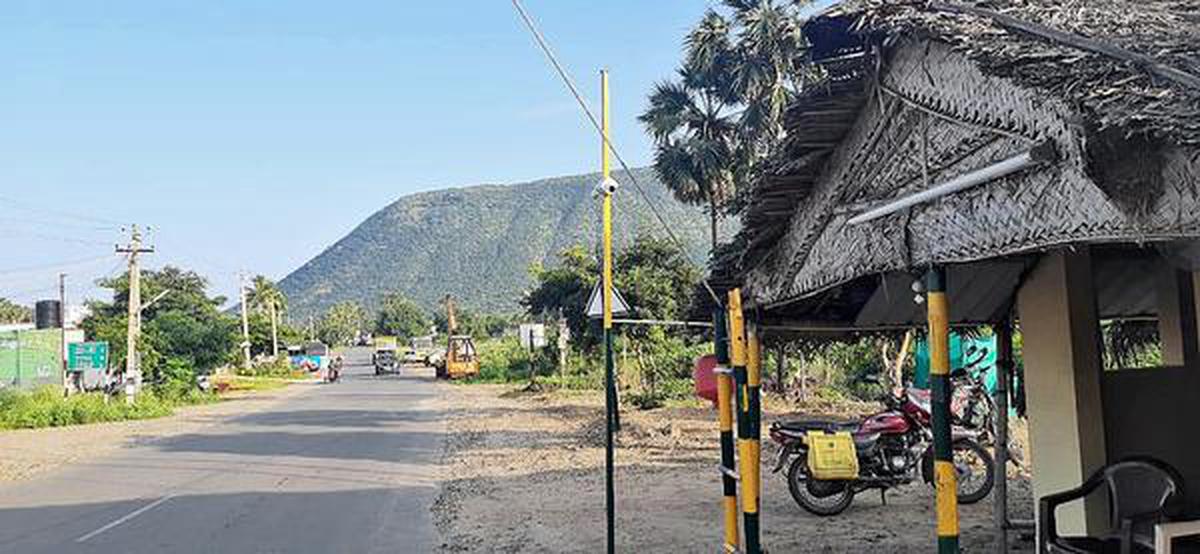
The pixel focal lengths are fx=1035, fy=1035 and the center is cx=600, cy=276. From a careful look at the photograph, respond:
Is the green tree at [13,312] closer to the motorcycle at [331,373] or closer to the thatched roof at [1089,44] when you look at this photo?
the motorcycle at [331,373]

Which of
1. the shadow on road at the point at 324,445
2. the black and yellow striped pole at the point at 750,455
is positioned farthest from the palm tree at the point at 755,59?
the black and yellow striped pole at the point at 750,455

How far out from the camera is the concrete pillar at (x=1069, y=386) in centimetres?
588

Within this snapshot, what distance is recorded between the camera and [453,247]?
161625 mm

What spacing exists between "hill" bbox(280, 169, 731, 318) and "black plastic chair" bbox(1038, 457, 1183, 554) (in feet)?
408

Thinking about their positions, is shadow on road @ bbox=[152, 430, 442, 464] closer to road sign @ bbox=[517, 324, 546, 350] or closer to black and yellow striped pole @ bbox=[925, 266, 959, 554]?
black and yellow striped pole @ bbox=[925, 266, 959, 554]

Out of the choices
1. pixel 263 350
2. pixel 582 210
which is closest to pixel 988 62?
pixel 263 350

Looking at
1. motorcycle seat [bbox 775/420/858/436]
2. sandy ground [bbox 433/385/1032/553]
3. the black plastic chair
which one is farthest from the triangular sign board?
the black plastic chair

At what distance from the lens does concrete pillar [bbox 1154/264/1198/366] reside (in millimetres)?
6500

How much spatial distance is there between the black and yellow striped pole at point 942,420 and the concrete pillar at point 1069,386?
7.47ft

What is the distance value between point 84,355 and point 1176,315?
117ft

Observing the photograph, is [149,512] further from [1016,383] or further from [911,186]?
[911,186]

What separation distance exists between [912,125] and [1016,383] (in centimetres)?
524

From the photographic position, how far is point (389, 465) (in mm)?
15445

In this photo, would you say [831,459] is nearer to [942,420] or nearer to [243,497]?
[942,420]
